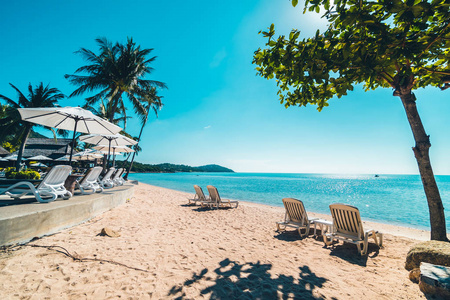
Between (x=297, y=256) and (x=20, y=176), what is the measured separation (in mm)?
7833

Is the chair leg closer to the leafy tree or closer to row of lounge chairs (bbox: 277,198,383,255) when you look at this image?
row of lounge chairs (bbox: 277,198,383,255)

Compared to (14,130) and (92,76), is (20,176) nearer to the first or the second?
(92,76)

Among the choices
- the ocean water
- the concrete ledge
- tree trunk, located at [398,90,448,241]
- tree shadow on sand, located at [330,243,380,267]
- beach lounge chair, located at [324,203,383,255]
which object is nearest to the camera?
the concrete ledge

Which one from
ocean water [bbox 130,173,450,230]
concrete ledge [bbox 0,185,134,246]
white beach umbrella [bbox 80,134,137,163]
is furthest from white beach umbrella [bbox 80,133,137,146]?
ocean water [bbox 130,173,450,230]

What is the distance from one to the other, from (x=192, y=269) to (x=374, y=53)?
4.29 metres

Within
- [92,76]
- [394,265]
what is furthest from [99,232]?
[92,76]

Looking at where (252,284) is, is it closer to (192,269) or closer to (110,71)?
(192,269)

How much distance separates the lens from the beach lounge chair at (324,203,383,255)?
437 centimetres

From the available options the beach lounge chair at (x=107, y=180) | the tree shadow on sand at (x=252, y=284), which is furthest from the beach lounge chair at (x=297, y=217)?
the beach lounge chair at (x=107, y=180)

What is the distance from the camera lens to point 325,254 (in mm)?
4328

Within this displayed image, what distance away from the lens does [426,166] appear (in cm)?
369

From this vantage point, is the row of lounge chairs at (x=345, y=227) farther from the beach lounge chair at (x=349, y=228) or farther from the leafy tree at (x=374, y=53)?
the leafy tree at (x=374, y=53)

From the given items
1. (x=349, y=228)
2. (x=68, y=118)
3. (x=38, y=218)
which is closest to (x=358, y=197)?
(x=349, y=228)

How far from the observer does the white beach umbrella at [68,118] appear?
223 inches
